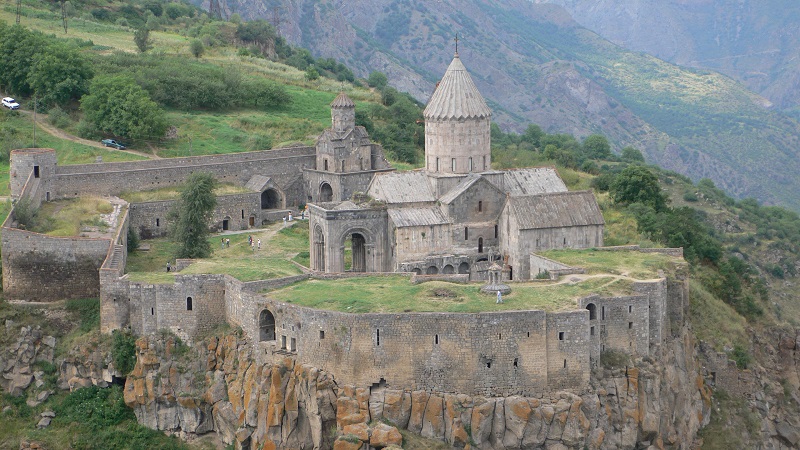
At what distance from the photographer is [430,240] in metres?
54.8

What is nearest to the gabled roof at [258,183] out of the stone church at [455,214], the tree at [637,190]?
the stone church at [455,214]

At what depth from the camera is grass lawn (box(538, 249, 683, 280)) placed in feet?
165

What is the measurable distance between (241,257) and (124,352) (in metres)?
8.36

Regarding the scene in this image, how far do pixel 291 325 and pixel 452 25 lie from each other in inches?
4997

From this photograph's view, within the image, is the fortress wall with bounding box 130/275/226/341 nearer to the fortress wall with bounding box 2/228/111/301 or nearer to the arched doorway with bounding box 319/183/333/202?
the fortress wall with bounding box 2/228/111/301

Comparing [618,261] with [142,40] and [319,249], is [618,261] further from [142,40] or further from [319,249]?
[142,40]

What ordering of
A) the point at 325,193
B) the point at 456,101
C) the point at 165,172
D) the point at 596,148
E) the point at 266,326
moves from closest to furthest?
the point at 266,326 → the point at 456,101 → the point at 165,172 → the point at 325,193 → the point at 596,148

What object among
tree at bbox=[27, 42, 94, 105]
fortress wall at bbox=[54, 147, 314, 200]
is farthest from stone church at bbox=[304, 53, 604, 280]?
tree at bbox=[27, 42, 94, 105]

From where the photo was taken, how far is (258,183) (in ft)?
216

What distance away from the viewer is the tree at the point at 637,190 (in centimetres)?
6900

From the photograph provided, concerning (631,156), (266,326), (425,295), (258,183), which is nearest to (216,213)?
(258,183)

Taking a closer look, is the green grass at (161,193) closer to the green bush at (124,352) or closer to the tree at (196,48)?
the green bush at (124,352)

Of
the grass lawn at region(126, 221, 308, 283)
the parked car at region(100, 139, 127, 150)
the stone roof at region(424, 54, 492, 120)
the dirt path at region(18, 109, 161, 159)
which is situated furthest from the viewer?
the parked car at region(100, 139, 127, 150)

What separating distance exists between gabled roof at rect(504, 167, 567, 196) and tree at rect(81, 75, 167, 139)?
21.9m
